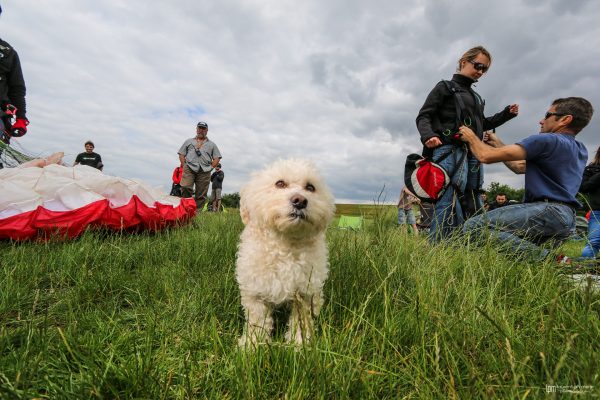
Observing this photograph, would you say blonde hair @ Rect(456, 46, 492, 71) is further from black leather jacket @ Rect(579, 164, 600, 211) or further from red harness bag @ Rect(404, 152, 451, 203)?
black leather jacket @ Rect(579, 164, 600, 211)

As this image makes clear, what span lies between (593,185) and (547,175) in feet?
13.2

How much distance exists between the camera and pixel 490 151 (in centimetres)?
427

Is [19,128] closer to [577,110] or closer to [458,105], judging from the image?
[458,105]

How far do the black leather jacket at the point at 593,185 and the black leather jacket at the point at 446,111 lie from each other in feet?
13.0

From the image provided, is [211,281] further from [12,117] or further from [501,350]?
[12,117]

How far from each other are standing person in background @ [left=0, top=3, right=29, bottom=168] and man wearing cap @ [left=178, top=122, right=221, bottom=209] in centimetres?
618

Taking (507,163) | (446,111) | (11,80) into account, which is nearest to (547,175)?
(507,163)

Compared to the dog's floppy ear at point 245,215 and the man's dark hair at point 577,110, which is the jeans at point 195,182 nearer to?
the dog's floppy ear at point 245,215

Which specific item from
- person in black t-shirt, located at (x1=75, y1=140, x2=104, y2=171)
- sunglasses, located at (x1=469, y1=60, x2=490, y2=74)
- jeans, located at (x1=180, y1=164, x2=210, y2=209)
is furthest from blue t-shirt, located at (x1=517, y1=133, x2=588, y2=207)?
person in black t-shirt, located at (x1=75, y1=140, x2=104, y2=171)

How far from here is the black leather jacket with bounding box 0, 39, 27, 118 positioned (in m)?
5.91

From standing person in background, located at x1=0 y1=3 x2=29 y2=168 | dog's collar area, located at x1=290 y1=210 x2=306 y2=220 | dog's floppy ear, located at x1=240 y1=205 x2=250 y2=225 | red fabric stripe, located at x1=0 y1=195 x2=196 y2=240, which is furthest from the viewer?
standing person in background, located at x1=0 y1=3 x2=29 y2=168

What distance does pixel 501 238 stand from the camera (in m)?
3.92

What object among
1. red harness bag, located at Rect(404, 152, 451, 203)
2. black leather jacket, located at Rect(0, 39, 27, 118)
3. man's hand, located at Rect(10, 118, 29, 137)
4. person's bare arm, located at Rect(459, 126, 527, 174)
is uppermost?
black leather jacket, located at Rect(0, 39, 27, 118)

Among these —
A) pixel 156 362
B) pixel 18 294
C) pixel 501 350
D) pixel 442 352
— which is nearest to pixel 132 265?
pixel 18 294
